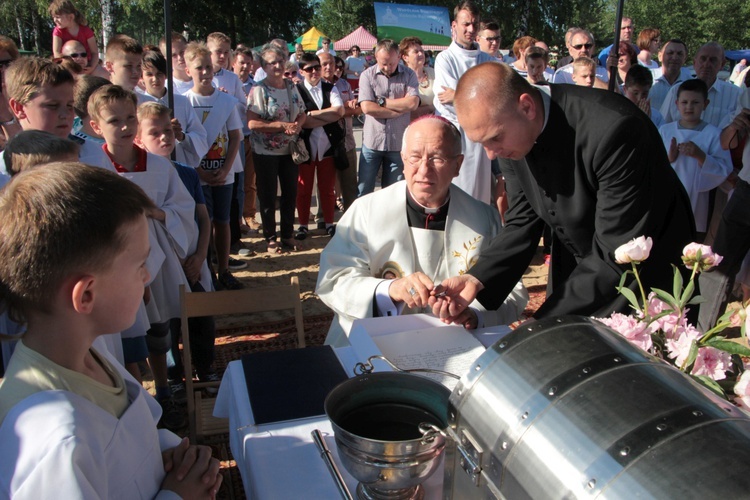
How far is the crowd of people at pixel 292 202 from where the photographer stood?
1.16 metres

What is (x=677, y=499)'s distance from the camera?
74 cm

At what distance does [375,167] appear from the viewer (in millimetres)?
6445

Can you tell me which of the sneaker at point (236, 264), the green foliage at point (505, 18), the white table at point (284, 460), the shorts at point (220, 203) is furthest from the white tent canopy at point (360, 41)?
the white table at point (284, 460)

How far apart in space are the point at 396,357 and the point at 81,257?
102 cm

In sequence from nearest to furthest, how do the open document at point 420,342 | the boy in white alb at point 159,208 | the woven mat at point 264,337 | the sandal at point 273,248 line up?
the open document at point 420,342 → the boy in white alb at point 159,208 → the woven mat at point 264,337 → the sandal at point 273,248

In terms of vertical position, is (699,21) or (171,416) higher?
(699,21)

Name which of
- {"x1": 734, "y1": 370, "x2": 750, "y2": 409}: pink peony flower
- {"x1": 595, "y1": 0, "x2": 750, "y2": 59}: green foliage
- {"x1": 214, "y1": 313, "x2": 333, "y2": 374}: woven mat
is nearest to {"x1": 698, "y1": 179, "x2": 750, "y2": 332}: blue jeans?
{"x1": 214, "y1": 313, "x2": 333, "y2": 374}: woven mat

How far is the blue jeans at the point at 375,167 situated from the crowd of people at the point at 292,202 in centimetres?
2

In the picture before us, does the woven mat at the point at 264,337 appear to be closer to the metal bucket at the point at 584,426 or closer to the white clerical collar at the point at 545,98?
the white clerical collar at the point at 545,98

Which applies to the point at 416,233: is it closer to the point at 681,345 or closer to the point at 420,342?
the point at 420,342

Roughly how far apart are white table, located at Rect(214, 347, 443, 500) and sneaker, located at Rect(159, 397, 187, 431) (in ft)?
5.49

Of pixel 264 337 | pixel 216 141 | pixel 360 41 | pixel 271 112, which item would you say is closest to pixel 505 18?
pixel 360 41

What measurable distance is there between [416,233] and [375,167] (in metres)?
3.67

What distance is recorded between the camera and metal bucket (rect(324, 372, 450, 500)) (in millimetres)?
1137
